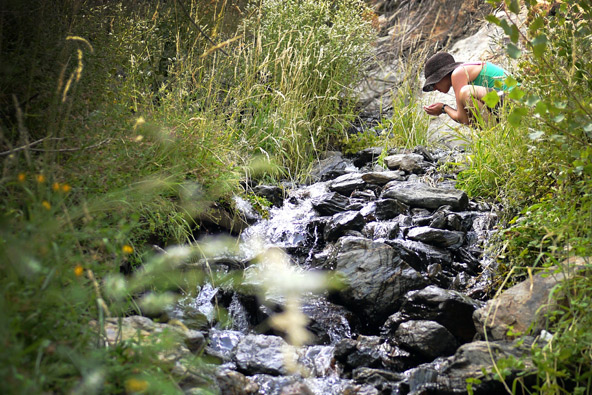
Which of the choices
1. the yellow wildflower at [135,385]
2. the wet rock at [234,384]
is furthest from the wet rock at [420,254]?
the yellow wildflower at [135,385]

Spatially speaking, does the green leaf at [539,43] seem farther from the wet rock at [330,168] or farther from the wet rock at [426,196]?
the wet rock at [330,168]

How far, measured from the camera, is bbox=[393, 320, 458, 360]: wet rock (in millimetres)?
2137

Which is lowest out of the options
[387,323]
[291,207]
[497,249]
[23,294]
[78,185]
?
[291,207]

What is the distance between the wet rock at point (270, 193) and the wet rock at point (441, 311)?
1765mm

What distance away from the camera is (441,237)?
10.2ft

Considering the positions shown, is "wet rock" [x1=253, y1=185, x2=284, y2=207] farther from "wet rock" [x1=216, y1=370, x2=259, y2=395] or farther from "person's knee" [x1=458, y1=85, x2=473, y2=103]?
"wet rock" [x1=216, y1=370, x2=259, y2=395]

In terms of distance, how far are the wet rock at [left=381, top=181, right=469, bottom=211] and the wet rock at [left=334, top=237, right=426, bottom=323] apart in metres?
0.92

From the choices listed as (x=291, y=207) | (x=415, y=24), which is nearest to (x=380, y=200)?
(x=291, y=207)

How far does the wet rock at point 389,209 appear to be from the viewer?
360 cm

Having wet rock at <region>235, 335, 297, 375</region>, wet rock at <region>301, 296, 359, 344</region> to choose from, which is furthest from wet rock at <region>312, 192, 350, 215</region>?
wet rock at <region>235, 335, 297, 375</region>

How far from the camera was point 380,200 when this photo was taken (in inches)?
146

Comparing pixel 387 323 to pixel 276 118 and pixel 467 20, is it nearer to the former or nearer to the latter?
pixel 276 118

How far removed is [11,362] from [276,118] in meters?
3.63

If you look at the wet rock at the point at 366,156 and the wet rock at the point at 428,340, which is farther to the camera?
the wet rock at the point at 366,156
